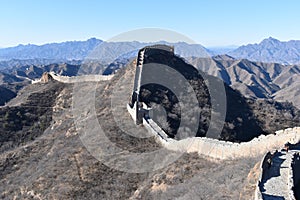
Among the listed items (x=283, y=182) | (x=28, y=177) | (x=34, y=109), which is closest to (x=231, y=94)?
(x=34, y=109)

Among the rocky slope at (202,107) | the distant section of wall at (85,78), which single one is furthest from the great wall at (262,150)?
the distant section of wall at (85,78)

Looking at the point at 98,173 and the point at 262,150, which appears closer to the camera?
the point at 262,150

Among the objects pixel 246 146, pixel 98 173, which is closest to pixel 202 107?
pixel 98 173

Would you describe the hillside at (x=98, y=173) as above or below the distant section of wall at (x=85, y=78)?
below

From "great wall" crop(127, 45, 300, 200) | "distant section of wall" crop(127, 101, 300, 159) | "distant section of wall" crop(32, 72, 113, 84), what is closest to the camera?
"great wall" crop(127, 45, 300, 200)

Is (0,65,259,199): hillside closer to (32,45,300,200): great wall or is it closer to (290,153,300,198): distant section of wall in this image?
(32,45,300,200): great wall

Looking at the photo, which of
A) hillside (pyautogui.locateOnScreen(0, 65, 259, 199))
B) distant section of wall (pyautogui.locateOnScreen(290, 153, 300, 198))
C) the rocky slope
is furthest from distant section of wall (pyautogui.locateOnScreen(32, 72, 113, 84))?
distant section of wall (pyautogui.locateOnScreen(290, 153, 300, 198))

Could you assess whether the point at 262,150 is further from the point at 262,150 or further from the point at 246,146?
the point at 246,146

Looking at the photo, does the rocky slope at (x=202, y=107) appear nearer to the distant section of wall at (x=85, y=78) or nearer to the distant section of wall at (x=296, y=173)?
the distant section of wall at (x=85, y=78)
